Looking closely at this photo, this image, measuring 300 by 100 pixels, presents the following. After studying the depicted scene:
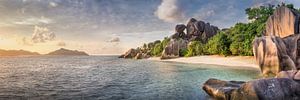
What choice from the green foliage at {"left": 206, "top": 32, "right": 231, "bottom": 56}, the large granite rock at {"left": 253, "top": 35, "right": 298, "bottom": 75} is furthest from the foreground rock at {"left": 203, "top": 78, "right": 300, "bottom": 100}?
the green foliage at {"left": 206, "top": 32, "right": 231, "bottom": 56}

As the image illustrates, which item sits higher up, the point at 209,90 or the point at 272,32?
the point at 272,32

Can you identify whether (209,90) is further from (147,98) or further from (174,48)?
(174,48)

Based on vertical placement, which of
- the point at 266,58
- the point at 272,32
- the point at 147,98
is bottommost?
the point at 147,98

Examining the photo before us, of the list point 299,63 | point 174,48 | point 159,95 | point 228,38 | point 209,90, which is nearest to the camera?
point 209,90

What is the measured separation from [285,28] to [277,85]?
30.2m

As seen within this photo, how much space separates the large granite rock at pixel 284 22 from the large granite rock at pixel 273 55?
15.7 ft

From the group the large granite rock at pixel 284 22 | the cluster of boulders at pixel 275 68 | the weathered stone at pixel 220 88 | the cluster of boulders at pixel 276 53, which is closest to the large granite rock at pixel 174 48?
the cluster of boulders at pixel 275 68

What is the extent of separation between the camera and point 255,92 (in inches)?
725

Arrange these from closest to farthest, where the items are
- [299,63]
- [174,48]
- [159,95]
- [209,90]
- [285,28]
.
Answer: [209,90], [159,95], [299,63], [285,28], [174,48]

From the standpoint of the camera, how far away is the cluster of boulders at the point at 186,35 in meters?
129

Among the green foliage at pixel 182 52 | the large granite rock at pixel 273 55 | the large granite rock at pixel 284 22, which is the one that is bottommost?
the large granite rock at pixel 273 55

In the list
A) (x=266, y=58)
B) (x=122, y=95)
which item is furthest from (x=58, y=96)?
(x=266, y=58)

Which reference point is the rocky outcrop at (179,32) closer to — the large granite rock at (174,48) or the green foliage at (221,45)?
the large granite rock at (174,48)

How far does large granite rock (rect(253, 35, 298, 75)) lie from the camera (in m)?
38.1
